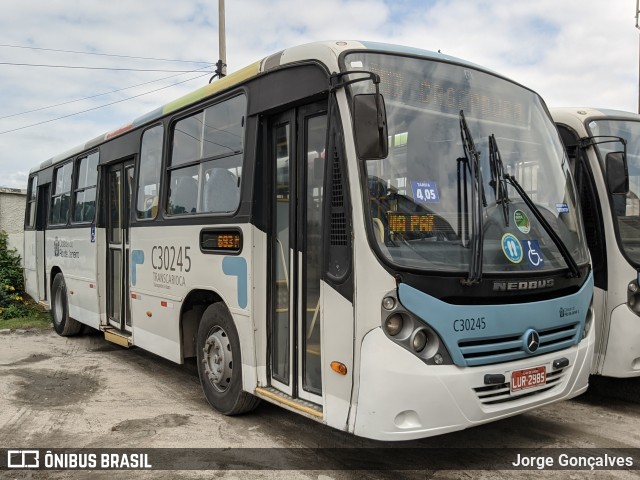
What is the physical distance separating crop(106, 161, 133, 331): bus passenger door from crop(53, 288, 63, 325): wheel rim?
2265 millimetres

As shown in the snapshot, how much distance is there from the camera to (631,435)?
4.89 meters

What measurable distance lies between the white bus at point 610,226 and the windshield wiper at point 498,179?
5.68 feet

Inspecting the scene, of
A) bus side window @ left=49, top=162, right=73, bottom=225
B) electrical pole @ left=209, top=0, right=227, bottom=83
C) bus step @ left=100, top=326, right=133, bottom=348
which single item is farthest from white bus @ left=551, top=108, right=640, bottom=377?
electrical pole @ left=209, top=0, right=227, bottom=83

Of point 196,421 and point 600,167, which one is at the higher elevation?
point 600,167

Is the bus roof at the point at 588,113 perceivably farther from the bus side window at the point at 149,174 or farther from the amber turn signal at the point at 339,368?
the bus side window at the point at 149,174

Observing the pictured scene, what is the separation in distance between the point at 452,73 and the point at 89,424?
4.16 metres

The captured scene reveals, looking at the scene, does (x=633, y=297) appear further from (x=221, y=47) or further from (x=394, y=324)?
(x=221, y=47)

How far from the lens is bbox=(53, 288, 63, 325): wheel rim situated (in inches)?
380

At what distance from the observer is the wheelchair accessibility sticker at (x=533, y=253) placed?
4000 mm

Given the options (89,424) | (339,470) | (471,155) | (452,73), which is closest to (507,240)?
(471,155)

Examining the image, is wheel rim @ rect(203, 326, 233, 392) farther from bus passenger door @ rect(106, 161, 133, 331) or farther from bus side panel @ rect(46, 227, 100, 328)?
bus side panel @ rect(46, 227, 100, 328)

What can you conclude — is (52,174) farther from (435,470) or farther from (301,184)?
(435,470)

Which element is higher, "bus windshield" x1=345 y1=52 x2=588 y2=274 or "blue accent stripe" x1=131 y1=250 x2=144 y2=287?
"bus windshield" x1=345 y1=52 x2=588 y2=274

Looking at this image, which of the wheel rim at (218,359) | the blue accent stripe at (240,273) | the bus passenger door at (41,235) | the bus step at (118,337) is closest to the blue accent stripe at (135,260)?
the bus step at (118,337)
